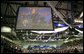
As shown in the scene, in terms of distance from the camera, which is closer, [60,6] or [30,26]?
[30,26]

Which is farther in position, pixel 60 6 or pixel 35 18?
pixel 60 6

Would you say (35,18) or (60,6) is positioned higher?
→ (60,6)

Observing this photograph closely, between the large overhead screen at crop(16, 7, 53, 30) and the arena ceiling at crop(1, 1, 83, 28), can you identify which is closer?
the large overhead screen at crop(16, 7, 53, 30)

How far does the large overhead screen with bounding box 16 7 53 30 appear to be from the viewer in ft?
8.85

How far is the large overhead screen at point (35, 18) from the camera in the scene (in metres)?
2.70

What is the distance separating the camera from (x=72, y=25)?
4047mm

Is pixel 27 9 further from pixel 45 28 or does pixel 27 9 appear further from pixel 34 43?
pixel 34 43

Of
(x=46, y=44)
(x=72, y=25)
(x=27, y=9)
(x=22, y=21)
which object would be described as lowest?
(x=46, y=44)

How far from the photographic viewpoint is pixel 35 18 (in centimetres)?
281

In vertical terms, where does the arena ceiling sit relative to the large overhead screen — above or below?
above

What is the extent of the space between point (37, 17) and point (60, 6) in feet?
6.72

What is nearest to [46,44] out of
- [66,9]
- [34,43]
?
[34,43]

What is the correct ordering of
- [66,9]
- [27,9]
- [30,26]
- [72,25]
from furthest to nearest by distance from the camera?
[66,9] < [72,25] < [27,9] < [30,26]

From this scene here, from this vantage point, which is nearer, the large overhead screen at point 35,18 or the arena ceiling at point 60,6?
the large overhead screen at point 35,18
